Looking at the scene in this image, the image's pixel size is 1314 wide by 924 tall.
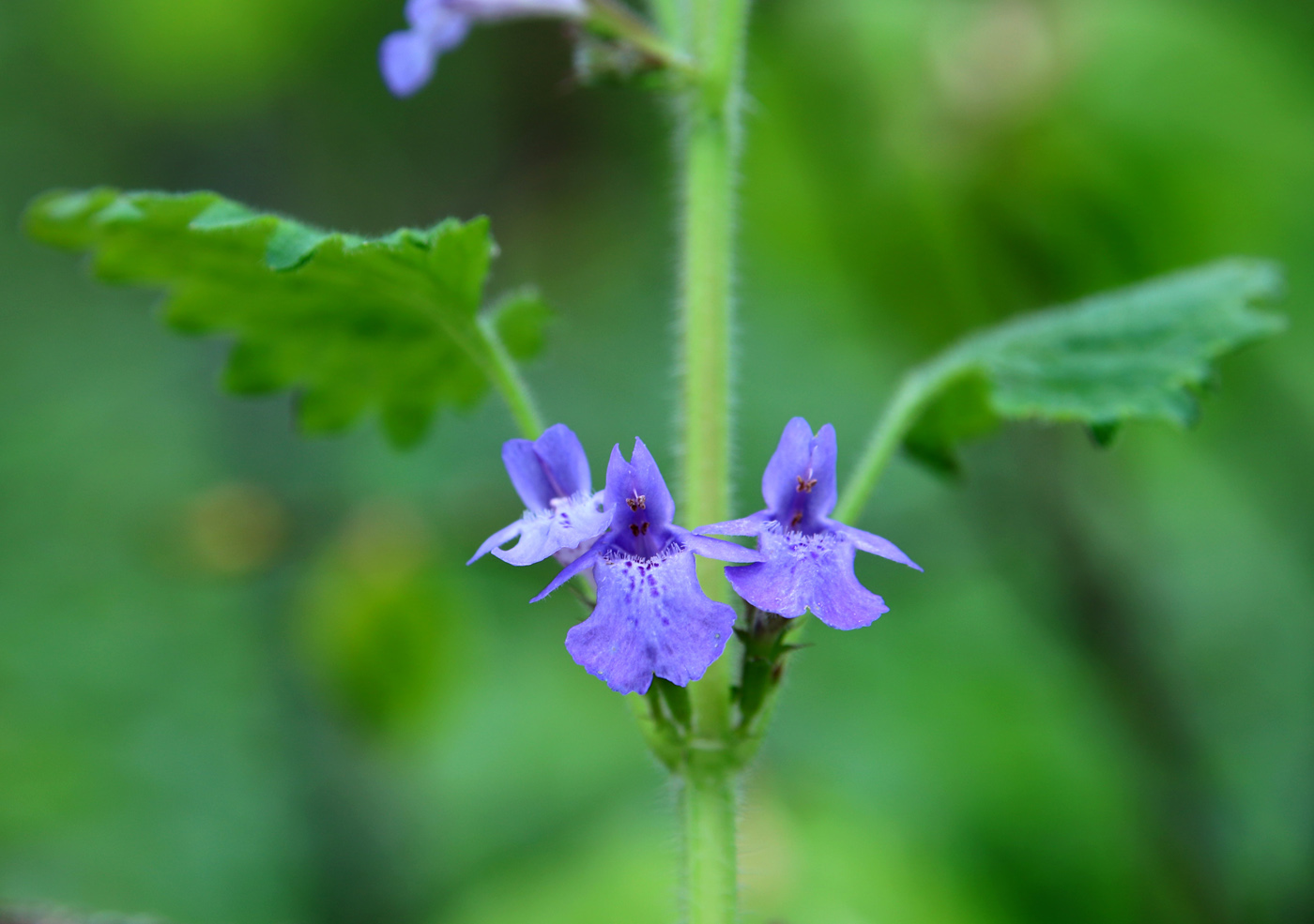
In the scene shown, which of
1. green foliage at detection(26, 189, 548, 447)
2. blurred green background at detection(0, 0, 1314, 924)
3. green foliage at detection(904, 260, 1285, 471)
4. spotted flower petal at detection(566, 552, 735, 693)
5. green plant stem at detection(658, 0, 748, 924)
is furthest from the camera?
blurred green background at detection(0, 0, 1314, 924)

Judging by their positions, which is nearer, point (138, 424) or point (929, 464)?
point (929, 464)

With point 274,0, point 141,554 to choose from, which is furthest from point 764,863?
point 274,0

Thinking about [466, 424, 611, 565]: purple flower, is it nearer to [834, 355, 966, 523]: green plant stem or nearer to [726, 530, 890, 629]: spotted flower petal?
[726, 530, 890, 629]: spotted flower petal

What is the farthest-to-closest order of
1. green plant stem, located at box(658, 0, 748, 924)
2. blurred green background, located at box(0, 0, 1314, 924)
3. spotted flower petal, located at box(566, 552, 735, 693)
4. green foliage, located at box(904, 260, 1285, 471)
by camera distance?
1. blurred green background, located at box(0, 0, 1314, 924)
2. green foliage, located at box(904, 260, 1285, 471)
3. green plant stem, located at box(658, 0, 748, 924)
4. spotted flower petal, located at box(566, 552, 735, 693)

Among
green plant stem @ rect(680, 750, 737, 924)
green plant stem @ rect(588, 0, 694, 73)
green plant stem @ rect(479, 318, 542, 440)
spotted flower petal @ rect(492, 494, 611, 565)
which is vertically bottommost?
green plant stem @ rect(680, 750, 737, 924)

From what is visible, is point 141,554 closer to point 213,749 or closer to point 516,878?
point 213,749

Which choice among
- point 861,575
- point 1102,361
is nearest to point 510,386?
point 1102,361

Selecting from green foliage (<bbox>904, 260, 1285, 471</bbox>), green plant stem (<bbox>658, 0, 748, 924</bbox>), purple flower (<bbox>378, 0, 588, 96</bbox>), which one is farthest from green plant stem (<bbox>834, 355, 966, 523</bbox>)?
purple flower (<bbox>378, 0, 588, 96</bbox>)
